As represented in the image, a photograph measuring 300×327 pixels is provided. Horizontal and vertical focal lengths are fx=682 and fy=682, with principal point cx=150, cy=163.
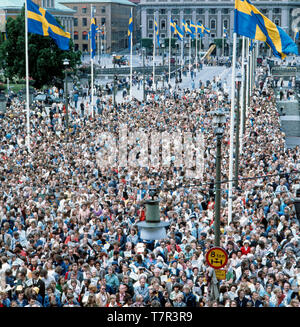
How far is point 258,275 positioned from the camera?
12766 millimetres

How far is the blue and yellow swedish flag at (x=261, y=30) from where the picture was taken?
16969mm

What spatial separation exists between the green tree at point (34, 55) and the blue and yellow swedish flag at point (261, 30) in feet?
155

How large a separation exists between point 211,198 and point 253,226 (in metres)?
3.81

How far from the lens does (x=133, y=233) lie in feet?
51.2

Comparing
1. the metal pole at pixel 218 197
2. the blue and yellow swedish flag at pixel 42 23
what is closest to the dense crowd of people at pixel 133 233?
the metal pole at pixel 218 197

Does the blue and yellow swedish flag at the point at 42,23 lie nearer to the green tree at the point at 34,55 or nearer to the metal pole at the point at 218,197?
the metal pole at the point at 218,197

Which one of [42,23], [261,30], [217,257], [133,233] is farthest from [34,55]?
[217,257]

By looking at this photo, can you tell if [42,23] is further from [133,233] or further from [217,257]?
[217,257]

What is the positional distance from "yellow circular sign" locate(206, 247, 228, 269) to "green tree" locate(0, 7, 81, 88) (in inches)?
2134

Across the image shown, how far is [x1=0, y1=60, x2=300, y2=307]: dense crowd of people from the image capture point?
39.4 ft

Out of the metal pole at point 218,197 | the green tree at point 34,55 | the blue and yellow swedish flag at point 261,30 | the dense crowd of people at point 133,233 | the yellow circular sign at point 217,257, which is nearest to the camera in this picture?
the yellow circular sign at point 217,257

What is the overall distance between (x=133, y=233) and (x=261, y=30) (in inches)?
251
